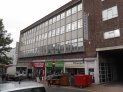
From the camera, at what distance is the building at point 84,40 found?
27734 mm

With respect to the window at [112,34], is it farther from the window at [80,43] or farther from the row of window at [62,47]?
the row of window at [62,47]

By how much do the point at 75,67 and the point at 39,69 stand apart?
619 inches

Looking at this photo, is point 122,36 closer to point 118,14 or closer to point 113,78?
point 118,14

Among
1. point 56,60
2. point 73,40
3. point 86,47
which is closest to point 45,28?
point 56,60

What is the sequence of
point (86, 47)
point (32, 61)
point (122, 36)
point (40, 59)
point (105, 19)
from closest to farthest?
point (122, 36) → point (105, 19) → point (86, 47) → point (40, 59) → point (32, 61)

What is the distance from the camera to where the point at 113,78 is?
105 feet

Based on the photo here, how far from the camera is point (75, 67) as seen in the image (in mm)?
33500

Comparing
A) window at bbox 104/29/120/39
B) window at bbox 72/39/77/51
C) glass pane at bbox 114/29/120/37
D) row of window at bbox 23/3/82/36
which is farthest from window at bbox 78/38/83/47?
glass pane at bbox 114/29/120/37

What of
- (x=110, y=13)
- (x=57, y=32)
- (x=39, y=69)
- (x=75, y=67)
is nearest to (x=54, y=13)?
(x=57, y=32)

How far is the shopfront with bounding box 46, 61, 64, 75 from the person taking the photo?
124 feet

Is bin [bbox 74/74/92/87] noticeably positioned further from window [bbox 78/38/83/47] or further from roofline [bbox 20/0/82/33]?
roofline [bbox 20/0/82/33]

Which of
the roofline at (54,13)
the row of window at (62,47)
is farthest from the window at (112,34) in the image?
the roofline at (54,13)

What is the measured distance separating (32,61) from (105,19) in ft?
92.0

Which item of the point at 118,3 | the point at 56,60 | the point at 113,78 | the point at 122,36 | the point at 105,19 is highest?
the point at 118,3
